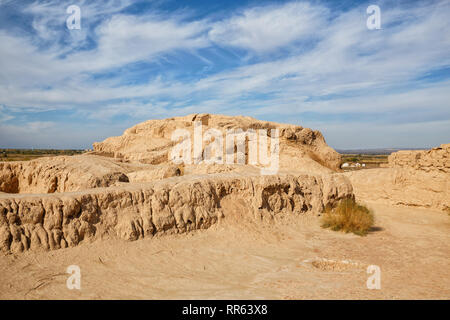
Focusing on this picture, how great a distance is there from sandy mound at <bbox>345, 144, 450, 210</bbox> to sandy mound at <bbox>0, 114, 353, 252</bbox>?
3.40 m

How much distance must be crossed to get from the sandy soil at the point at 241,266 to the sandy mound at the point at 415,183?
3.27m

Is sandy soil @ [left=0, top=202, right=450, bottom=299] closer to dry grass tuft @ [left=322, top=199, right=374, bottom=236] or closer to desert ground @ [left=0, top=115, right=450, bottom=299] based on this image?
desert ground @ [left=0, top=115, right=450, bottom=299]

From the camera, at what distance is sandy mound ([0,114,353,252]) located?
174 inches

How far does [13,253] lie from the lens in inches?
159

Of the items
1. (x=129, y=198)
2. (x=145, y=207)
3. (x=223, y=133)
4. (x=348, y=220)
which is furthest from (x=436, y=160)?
(x=129, y=198)

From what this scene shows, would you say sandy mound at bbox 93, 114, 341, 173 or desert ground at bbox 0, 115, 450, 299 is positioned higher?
sandy mound at bbox 93, 114, 341, 173

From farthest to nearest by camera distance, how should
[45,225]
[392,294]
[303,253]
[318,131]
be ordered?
[318,131] → [303,253] → [45,225] → [392,294]

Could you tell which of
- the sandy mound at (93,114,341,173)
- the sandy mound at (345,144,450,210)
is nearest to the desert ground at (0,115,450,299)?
the sandy mound at (345,144,450,210)

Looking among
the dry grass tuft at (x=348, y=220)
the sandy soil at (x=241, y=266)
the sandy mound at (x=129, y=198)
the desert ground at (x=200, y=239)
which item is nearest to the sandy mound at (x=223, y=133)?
the sandy mound at (x=129, y=198)

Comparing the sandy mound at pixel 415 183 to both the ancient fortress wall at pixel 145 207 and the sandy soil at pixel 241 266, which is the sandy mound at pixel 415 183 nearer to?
the sandy soil at pixel 241 266

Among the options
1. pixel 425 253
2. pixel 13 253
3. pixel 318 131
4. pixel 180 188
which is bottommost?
pixel 425 253

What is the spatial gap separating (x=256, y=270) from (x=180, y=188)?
2.08 metres
